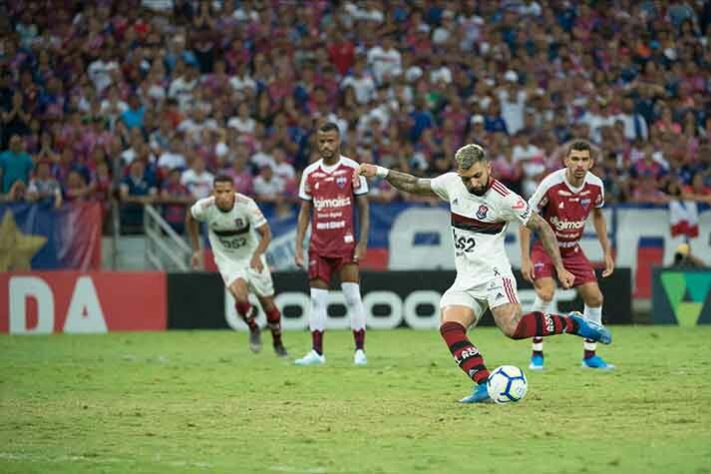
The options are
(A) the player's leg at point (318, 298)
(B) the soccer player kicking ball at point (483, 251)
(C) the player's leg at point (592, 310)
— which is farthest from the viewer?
(A) the player's leg at point (318, 298)

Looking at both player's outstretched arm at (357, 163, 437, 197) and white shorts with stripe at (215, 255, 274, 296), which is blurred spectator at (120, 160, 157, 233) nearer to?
white shorts with stripe at (215, 255, 274, 296)

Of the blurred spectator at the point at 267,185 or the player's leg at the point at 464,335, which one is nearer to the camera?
the player's leg at the point at 464,335

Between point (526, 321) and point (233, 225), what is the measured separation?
20.3 ft

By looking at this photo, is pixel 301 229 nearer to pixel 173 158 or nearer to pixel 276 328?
pixel 276 328

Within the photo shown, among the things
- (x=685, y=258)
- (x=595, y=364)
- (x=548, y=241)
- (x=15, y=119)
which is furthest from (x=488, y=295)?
(x=15, y=119)

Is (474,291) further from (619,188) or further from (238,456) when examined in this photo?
(619,188)

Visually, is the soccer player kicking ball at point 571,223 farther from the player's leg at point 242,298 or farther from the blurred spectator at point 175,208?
the blurred spectator at point 175,208

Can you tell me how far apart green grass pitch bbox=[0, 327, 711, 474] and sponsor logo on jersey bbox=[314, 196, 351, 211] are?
5.89 feet

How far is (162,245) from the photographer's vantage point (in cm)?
2197

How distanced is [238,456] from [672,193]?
639 inches

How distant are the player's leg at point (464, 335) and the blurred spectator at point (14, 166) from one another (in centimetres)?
1229

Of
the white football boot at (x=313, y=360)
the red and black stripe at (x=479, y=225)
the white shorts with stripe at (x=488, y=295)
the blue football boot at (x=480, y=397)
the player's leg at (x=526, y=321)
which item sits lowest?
the white football boot at (x=313, y=360)

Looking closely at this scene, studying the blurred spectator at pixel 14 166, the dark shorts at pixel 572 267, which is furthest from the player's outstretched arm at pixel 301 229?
the blurred spectator at pixel 14 166

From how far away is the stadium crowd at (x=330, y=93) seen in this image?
22.6m
